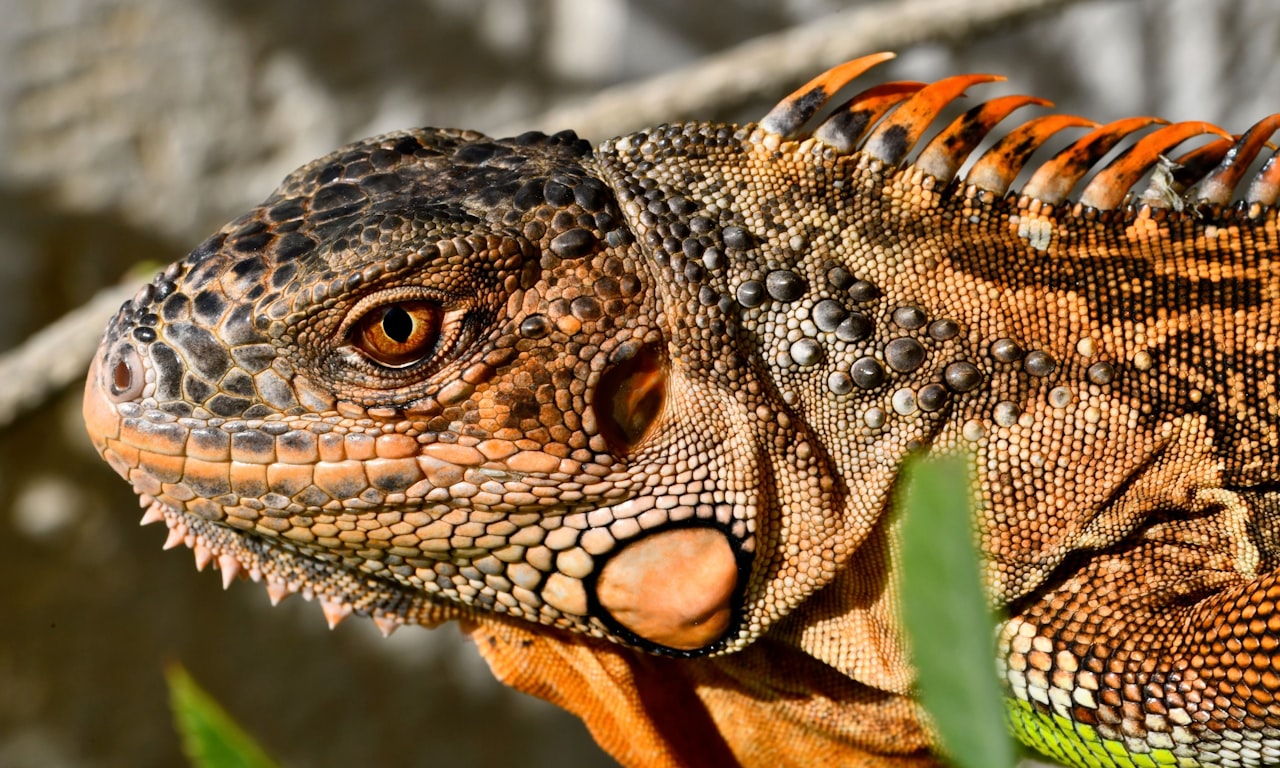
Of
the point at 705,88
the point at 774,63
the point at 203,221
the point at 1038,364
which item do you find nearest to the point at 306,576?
the point at 1038,364

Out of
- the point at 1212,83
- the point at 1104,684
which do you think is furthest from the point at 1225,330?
the point at 1212,83

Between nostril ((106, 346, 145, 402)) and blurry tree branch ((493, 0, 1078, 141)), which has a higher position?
blurry tree branch ((493, 0, 1078, 141))

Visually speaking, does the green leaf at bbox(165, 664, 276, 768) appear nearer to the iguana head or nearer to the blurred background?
the iguana head

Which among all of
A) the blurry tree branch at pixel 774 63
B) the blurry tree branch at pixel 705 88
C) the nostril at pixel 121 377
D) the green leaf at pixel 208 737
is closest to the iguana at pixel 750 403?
the nostril at pixel 121 377

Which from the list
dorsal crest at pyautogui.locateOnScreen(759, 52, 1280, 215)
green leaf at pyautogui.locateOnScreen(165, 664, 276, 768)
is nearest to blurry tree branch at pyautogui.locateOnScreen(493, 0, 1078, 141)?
dorsal crest at pyautogui.locateOnScreen(759, 52, 1280, 215)

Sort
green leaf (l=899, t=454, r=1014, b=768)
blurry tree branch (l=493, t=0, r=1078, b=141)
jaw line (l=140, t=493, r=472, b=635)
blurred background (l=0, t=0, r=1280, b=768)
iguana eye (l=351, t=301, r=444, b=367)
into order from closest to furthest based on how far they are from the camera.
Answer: green leaf (l=899, t=454, r=1014, b=768), iguana eye (l=351, t=301, r=444, b=367), jaw line (l=140, t=493, r=472, b=635), blurry tree branch (l=493, t=0, r=1078, b=141), blurred background (l=0, t=0, r=1280, b=768)

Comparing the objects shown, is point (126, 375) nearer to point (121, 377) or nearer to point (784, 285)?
point (121, 377)

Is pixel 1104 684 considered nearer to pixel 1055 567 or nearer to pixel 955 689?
pixel 1055 567
